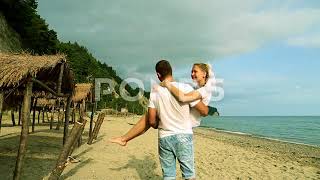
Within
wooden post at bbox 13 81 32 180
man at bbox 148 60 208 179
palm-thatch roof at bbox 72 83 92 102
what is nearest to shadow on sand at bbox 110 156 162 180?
wooden post at bbox 13 81 32 180

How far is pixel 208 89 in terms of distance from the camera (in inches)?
185

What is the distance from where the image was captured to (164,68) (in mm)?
4766

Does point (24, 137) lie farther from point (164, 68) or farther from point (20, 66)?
point (164, 68)

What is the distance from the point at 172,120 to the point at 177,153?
44 cm

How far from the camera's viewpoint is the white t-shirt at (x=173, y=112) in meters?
4.73

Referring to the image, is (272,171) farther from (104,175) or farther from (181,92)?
(181,92)

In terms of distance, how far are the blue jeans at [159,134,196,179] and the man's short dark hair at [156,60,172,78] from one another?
791 mm

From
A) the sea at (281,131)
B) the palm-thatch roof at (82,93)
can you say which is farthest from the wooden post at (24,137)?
the sea at (281,131)

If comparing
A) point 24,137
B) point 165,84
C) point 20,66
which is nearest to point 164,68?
point 165,84

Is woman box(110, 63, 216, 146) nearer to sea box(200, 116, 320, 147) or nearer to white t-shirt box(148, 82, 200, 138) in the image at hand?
white t-shirt box(148, 82, 200, 138)

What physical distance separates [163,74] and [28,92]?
3.89 metres

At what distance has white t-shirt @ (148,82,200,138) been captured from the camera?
473 cm

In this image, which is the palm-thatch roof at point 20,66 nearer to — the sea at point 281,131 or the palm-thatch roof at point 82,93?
the palm-thatch roof at point 82,93

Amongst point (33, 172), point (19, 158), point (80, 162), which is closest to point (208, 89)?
point (19, 158)
